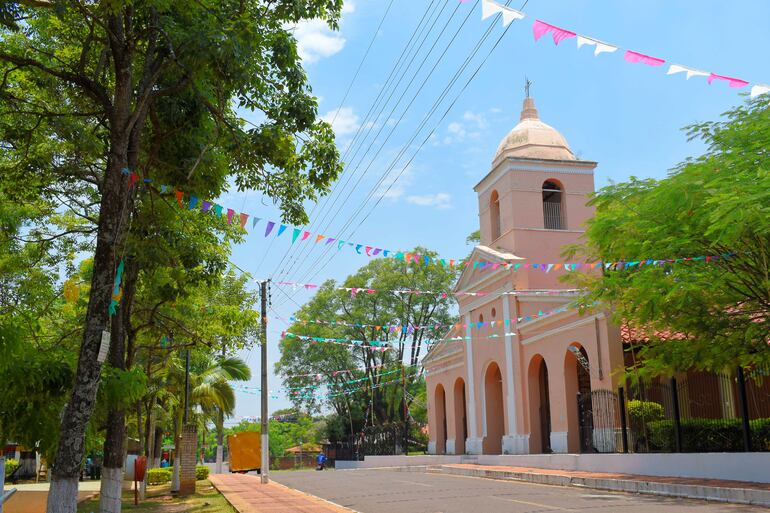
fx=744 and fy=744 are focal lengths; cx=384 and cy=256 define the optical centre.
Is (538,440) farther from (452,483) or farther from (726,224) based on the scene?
(726,224)

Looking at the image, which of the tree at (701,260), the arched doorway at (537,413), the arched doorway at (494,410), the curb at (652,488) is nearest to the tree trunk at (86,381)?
the tree at (701,260)

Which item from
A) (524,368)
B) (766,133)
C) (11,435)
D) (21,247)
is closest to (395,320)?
(524,368)

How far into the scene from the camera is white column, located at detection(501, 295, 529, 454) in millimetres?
27156

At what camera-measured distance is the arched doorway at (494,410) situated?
97.3 ft

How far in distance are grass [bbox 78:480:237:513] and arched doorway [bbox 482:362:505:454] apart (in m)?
11.7

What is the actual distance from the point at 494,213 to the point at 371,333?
67.2 feet

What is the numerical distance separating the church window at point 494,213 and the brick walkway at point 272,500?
46.5ft

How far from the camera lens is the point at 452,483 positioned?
1938 centimetres

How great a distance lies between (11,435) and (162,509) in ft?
29.3

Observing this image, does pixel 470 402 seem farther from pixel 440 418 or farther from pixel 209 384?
pixel 209 384

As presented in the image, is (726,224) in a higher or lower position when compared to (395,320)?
lower

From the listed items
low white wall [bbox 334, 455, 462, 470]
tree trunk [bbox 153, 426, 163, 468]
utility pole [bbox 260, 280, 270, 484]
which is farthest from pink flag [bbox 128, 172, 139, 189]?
tree trunk [bbox 153, 426, 163, 468]

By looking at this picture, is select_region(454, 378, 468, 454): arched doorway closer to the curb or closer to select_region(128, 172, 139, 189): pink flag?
the curb

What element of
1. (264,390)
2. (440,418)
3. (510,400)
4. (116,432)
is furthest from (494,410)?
(116,432)
